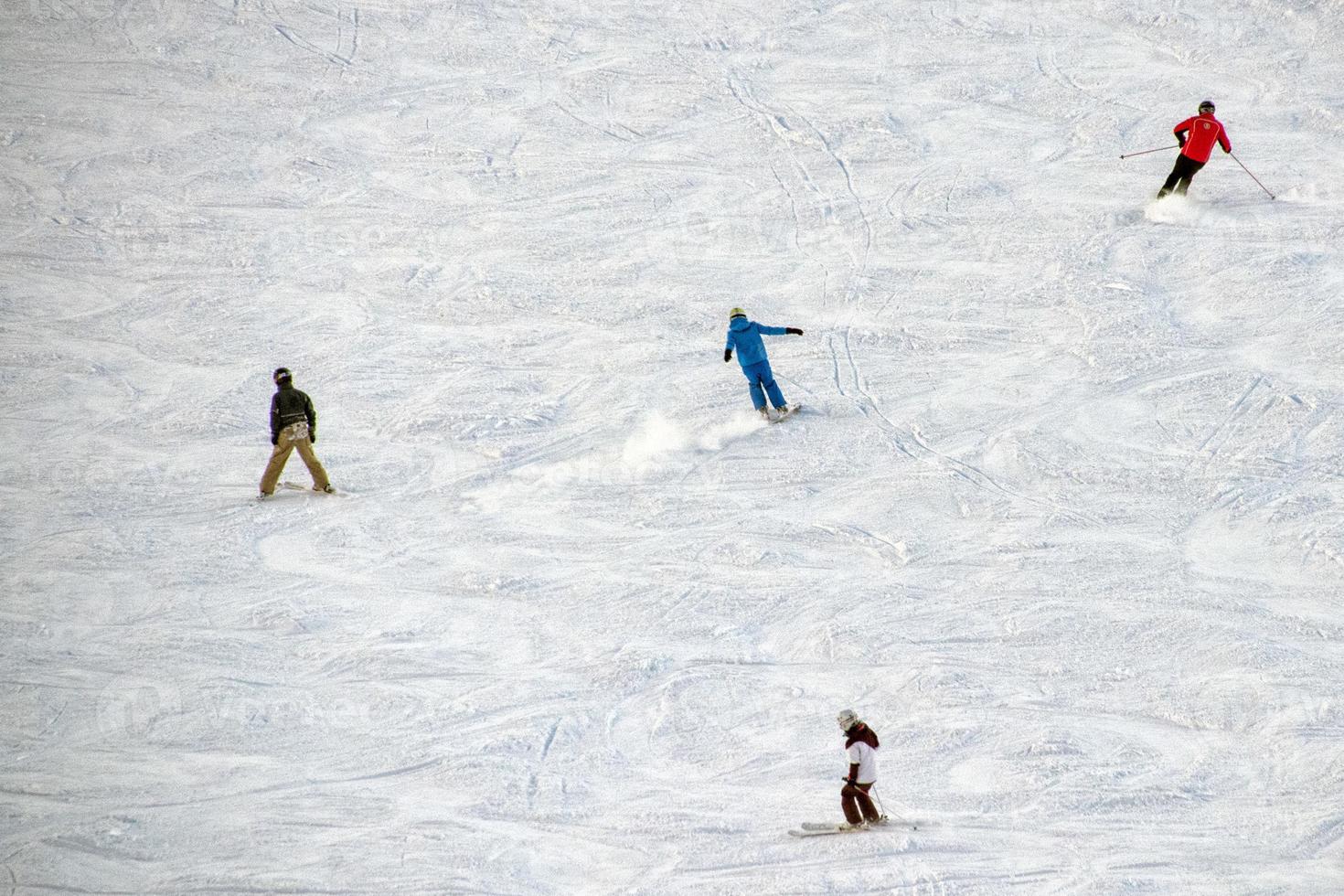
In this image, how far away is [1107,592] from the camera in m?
10.3

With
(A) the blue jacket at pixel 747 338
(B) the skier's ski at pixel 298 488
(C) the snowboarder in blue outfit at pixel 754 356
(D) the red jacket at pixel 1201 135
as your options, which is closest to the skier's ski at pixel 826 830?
(C) the snowboarder in blue outfit at pixel 754 356

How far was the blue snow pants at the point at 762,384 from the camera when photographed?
12.6m

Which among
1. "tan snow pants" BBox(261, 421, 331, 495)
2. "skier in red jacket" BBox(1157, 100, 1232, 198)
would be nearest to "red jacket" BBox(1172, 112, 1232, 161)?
"skier in red jacket" BBox(1157, 100, 1232, 198)

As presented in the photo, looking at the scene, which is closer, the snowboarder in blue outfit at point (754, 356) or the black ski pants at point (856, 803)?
the black ski pants at point (856, 803)

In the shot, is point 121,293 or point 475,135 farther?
point 475,135

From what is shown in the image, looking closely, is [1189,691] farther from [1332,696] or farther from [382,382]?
[382,382]

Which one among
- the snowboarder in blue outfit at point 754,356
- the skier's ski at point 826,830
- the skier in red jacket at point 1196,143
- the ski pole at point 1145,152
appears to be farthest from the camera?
the ski pole at point 1145,152

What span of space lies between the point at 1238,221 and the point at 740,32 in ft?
23.9

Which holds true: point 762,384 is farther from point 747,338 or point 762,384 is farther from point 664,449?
point 664,449

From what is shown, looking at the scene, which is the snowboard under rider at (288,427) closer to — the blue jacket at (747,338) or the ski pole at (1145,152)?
the blue jacket at (747,338)

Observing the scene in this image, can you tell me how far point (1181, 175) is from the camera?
Answer: 15.3 metres

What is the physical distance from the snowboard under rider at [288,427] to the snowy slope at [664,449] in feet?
1.09

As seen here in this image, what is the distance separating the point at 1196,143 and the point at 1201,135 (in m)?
0.09

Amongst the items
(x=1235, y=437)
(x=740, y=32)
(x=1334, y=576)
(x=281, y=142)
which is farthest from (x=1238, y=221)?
(x=281, y=142)
